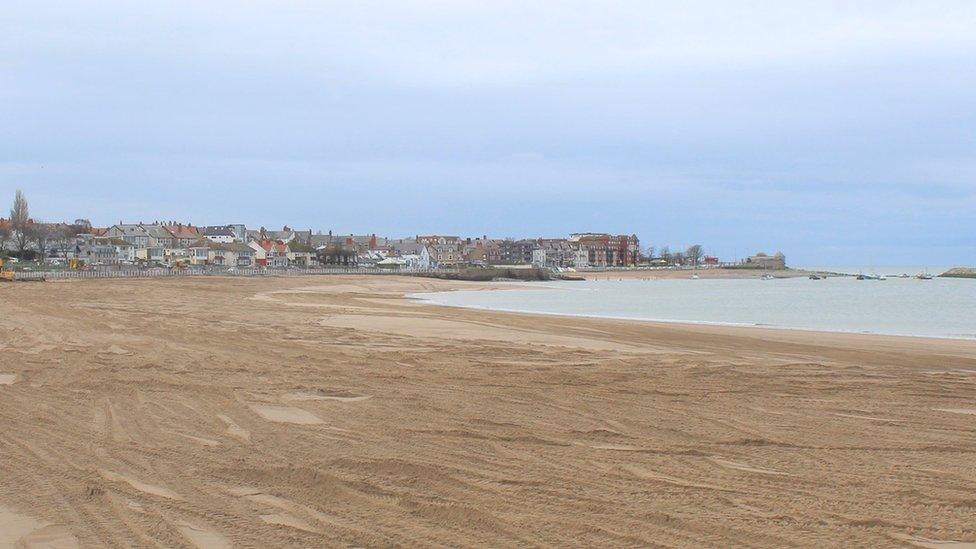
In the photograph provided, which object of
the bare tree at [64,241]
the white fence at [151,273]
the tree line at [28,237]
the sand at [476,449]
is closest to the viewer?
the sand at [476,449]

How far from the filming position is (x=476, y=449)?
24.4ft

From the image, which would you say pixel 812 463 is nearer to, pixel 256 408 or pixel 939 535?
pixel 939 535

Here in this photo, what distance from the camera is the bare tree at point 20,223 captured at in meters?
112

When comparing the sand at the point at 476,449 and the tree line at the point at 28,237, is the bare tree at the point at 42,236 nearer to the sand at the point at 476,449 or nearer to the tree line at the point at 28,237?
the tree line at the point at 28,237

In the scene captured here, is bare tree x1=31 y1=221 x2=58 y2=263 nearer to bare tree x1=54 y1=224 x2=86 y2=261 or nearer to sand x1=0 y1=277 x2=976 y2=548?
bare tree x1=54 y1=224 x2=86 y2=261

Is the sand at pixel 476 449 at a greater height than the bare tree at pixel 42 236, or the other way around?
the bare tree at pixel 42 236

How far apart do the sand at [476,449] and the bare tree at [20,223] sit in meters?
109

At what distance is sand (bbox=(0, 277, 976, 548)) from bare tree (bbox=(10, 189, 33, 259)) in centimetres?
10929

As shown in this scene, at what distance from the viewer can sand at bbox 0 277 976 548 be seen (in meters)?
5.28

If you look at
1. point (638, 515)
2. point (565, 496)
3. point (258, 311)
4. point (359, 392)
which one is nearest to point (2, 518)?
point (565, 496)

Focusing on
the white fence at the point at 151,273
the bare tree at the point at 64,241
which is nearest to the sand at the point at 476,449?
the white fence at the point at 151,273

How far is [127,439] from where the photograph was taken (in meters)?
7.71

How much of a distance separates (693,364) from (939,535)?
907 centimetres

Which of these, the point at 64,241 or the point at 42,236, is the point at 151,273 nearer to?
the point at 42,236
